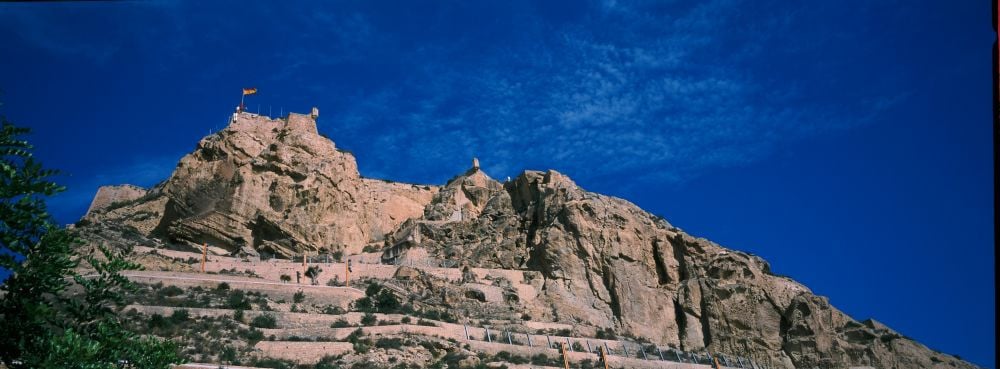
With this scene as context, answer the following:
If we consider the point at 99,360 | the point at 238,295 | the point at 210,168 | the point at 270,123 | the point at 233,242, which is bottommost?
the point at 99,360

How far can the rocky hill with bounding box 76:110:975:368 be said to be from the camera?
147 ft

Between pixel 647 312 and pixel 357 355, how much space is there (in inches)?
768

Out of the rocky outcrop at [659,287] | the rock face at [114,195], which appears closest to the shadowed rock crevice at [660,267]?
the rocky outcrop at [659,287]

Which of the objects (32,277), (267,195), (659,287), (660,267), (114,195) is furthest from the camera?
(114,195)

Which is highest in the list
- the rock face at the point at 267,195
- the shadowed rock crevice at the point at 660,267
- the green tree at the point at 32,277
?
the rock face at the point at 267,195

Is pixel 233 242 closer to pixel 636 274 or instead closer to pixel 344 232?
pixel 344 232

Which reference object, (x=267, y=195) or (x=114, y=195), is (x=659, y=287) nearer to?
(x=267, y=195)

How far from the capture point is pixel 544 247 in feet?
157

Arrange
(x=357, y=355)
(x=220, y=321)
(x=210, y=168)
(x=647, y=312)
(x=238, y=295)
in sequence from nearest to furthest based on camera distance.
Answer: (x=357, y=355) < (x=220, y=321) < (x=238, y=295) < (x=647, y=312) < (x=210, y=168)

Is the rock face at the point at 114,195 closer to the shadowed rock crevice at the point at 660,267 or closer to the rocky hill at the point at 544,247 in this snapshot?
the rocky hill at the point at 544,247

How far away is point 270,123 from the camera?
57.9 m

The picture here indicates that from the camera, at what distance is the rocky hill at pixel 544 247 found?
147ft

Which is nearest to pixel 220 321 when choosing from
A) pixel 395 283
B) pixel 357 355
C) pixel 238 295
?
pixel 238 295

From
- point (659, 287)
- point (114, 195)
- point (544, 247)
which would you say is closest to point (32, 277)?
point (544, 247)
